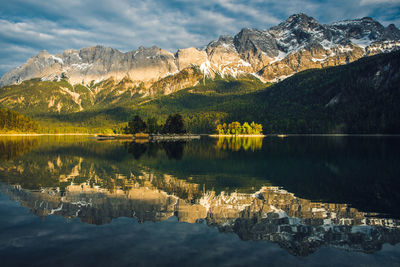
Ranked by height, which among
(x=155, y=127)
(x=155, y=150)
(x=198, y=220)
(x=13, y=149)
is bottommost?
(x=198, y=220)

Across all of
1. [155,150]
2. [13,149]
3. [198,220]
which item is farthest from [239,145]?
[198,220]

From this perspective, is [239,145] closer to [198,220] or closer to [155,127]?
[198,220]

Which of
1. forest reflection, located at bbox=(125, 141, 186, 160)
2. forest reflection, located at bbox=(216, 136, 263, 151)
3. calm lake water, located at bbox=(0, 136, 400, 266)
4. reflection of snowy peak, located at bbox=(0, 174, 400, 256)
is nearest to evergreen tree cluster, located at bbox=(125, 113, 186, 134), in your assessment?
forest reflection, located at bbox=(216, 136, 263, 151)

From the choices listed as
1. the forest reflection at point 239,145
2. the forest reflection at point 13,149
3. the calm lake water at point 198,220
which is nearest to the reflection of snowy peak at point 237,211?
the calm lake water at point 198,220

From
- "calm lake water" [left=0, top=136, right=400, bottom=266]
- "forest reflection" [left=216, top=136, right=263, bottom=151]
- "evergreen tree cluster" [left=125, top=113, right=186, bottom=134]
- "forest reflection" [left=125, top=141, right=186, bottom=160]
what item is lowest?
"calm lake water" [left=0, top=136, right=400, bottom=266]

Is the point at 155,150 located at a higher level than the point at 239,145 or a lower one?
lower

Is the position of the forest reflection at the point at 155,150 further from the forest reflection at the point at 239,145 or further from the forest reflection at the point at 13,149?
the forest reflection at the point at 13,149

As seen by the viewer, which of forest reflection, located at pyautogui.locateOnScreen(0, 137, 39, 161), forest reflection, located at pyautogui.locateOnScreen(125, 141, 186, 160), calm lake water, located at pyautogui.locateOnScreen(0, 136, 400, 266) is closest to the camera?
calm lake water, located at pyautogui.locateOnScreen(0, 136, 400, 266)

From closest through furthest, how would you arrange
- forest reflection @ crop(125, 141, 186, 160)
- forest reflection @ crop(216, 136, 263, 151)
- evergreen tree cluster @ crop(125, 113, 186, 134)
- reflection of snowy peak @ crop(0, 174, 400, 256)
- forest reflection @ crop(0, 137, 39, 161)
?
reflection of snowy peak @ crop(0, 174, 400, 256) → forest reflection @ crop(0, 137, 39, 161) → forest reflection @ crop(125, 141, 186, 160) → forest reflection @ crop(216, 136, 263, 151) → evergreen tree cluster @ crop(125, 113, 186, 134)

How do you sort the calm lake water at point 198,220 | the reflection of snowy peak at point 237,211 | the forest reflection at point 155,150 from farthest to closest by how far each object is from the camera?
the forest reflection at point 155,150 → the reflection of snowy peak at point 237,211 → the calm lake water at point 198,220

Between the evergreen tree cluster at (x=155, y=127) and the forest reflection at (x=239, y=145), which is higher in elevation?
the evergreen tree cluster at (x=155, y=127)

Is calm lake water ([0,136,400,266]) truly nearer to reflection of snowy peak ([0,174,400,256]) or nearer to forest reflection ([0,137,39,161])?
reflection of snowy peak ([0,174,400,256])

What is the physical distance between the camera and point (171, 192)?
2920cm

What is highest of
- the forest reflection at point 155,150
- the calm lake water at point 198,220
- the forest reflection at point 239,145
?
the forest reflection at point 239,145
